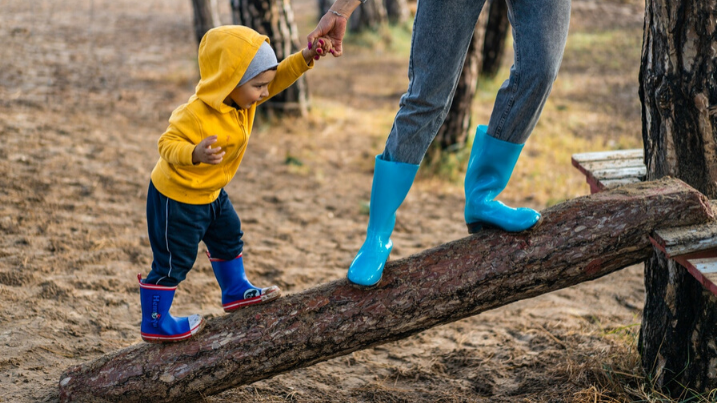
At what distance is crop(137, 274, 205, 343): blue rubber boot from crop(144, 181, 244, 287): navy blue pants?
3 cm

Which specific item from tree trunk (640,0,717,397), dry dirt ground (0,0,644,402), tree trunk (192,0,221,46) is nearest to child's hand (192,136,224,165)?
dry dirt ground (0,0,644,402)

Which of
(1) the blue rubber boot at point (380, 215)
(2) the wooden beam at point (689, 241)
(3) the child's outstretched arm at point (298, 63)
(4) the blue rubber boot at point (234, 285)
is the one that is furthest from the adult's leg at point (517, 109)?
(4) the blue rubber boot at point (234, 285)

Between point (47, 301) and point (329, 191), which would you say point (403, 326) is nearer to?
point (47, 301)

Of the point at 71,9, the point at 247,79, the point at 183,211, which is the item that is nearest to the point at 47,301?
the point at 183,211

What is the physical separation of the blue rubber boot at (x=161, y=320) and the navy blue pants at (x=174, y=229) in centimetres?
3

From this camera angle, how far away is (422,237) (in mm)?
4852

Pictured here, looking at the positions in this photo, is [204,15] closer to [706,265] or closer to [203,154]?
[203,154]

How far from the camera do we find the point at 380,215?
251cm

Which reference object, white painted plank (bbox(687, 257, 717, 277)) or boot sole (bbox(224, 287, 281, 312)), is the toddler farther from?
white painted plank (bbox(687, 257, 717, 277))

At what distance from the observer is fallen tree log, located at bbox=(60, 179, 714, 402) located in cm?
246

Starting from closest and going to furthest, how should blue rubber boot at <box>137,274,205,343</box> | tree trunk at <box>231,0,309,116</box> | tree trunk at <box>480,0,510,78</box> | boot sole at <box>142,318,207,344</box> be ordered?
blue rubber boot at <box>137,274,205,343</box>
boot sole at <box>142,318,207,344</box>
tree trunk at <box>231,0,309,116</box>
tree trunk at <box>480,0,510,78</box>

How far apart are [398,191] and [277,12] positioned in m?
4.56

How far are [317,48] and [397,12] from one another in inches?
407

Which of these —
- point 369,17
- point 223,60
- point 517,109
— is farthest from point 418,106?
point 369,17
